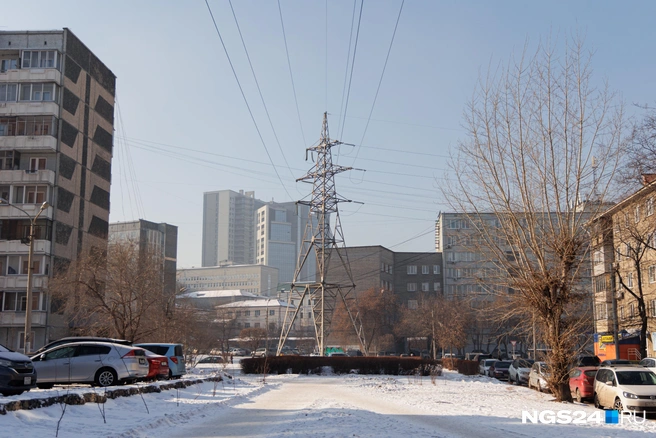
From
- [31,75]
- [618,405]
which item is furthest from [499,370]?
[31,75]

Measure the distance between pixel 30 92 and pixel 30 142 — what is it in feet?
15.5

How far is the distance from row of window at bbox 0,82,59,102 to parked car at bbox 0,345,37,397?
1853 inches

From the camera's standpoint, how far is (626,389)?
19.8 meters

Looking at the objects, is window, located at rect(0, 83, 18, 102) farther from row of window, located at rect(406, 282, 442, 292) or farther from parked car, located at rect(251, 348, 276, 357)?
row of window, located at rect(406, 282, 442, 292)

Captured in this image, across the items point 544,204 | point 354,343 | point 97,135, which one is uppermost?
point 97,135

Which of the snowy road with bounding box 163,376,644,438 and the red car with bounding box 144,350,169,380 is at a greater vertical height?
the red car with bounding box 144,350,169,380

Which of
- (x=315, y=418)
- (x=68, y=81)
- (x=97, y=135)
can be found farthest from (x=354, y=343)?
(x=315, y=418)

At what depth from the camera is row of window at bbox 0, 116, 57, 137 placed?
189ft

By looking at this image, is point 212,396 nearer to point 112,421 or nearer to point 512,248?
point 112,421

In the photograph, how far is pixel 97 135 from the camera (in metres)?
65.9

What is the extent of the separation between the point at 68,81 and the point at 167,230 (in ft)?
291

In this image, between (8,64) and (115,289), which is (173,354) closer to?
(115,289)

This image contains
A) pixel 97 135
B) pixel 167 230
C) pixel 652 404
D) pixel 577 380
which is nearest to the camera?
pixel 652 404

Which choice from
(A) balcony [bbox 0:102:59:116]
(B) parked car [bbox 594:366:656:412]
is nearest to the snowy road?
(B) parked car [bbox 594:366:656:412]
